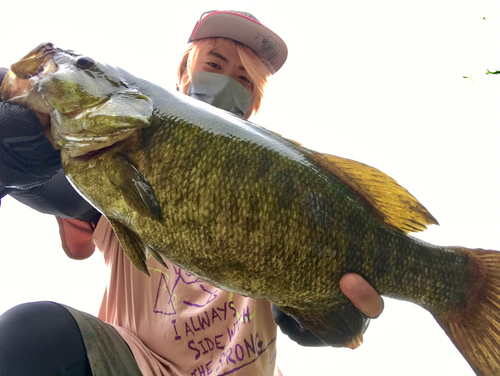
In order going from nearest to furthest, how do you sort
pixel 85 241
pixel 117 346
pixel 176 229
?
pixel 176 229 < pixel 117 346 < pixel 85 241

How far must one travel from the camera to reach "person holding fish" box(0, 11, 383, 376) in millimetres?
814

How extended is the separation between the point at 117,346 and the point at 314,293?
2.06ft

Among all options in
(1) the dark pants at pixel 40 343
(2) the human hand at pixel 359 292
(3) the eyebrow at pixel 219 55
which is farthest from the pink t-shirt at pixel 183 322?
(3) the eyebrow at pixel 219 55

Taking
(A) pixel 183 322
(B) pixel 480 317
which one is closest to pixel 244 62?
(A) pixel 183 322

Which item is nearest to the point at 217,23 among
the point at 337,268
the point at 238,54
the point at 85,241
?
the point at 238,54

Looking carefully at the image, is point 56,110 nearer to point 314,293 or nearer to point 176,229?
point 176,229

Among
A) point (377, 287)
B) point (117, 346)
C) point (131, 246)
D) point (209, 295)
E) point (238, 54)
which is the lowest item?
point (117, 346)

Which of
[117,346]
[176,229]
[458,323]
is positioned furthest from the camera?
[117,346]

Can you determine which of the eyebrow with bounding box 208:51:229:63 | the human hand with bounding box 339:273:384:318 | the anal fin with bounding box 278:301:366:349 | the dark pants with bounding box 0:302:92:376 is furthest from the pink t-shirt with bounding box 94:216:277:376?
the eyebrow with bounding box 208:51:229:63

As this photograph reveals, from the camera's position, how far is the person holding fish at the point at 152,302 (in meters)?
0.81

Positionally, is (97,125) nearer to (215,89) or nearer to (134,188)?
(134,188)

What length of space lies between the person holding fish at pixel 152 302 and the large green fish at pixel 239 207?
0.06 m

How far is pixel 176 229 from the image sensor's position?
2.29 ft

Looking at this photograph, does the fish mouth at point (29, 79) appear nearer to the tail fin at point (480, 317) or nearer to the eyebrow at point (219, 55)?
the eyebrow at point (219, 55)
